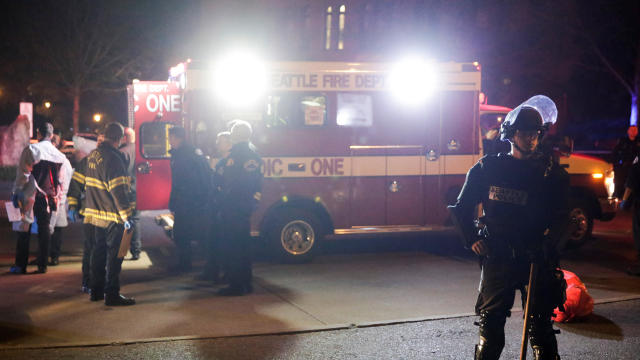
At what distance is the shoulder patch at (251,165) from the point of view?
724cm

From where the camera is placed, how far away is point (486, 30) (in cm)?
2766

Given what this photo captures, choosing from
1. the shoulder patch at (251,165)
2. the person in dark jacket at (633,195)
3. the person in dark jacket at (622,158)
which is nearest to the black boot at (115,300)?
the shoulder patch at (251,165)

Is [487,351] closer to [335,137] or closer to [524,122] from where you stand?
[524,122]

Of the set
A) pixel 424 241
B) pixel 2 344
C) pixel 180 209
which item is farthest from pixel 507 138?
pixel 424 241

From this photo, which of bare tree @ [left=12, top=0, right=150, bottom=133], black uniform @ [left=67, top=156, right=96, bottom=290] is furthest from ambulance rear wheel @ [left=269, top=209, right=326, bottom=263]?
bare tree @ [left=12, top=0, right=150, bottom=133]

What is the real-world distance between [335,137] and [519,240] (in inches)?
215

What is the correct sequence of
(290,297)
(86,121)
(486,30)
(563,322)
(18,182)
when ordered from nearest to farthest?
(563,322)
(290,297)
(18,182)
(486,30)
(86,121)

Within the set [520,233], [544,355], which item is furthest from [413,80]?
[544,355]

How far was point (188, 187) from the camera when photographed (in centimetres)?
805

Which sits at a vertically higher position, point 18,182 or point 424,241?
point 18,182

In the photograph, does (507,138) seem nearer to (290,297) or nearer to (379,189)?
(290,297)

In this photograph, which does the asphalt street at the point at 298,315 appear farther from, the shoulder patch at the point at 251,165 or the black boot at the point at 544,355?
the shoulder patch at the point at 251,165

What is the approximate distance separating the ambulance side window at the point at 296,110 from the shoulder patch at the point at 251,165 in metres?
1.90

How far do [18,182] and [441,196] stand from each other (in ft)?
18.3
